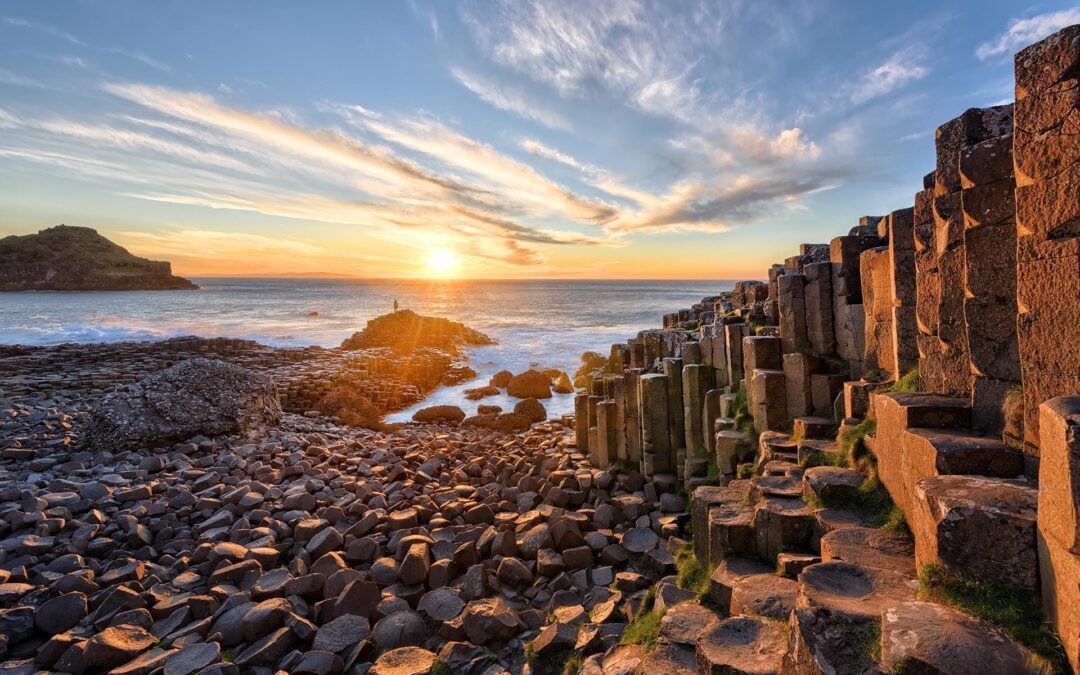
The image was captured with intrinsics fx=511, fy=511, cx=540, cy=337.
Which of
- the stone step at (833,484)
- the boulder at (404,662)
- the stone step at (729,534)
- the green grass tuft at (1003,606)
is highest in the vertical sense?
the green grass tuft at (1003,606)

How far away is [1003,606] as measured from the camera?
2.82m

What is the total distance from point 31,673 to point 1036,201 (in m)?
9.81

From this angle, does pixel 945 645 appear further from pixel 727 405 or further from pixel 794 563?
pixel 727 405

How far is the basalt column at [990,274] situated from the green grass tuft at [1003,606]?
163 cm

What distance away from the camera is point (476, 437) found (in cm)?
1522

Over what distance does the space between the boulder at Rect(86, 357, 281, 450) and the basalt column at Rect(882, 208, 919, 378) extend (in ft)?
45.6

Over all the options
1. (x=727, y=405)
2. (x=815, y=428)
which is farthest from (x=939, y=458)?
(x=727, y=405)

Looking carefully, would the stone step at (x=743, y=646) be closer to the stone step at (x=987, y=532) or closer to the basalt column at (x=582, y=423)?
the stone step at (x=987, y=532)

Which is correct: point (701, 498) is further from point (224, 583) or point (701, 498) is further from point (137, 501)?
point (137, 501)

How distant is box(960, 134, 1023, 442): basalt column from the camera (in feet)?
13.4

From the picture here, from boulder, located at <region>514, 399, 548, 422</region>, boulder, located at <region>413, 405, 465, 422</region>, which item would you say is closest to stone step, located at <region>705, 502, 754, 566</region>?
boulder, located at <region>514, 399, 548, 422</region>

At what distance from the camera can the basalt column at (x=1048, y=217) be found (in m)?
3.26

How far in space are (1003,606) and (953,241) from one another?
3220 millimetres

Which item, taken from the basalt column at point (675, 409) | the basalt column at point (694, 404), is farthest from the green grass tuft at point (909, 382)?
the basalt column at point (675, 409)
